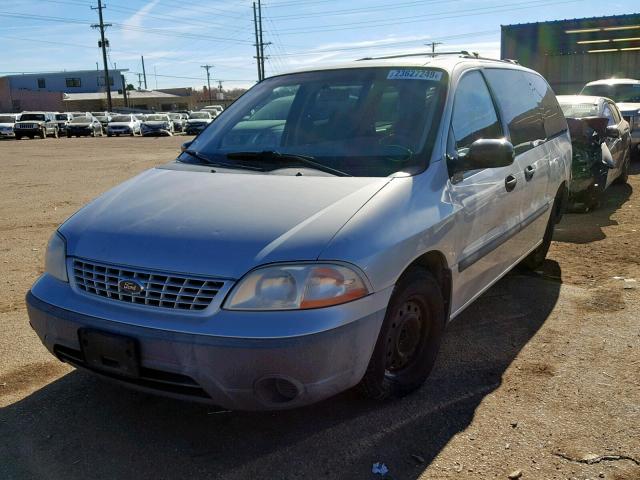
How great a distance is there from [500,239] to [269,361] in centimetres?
212

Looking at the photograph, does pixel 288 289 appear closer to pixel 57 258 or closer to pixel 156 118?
pixel 57 258

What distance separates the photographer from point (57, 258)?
2959mm

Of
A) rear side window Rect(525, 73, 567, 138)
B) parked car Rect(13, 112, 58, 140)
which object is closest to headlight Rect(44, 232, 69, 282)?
rear side window Rect(525, 73, 567, 138)

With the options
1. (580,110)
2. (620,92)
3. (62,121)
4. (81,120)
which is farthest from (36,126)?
Answer: (580,110)

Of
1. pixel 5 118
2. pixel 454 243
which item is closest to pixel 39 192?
pixel 454 243

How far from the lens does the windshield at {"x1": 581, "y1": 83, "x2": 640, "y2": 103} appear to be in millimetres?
15500

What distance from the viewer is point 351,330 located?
8.31 feet

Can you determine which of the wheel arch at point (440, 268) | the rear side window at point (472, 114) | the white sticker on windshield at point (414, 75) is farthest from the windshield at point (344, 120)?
the wheel arch at point (440, 268)

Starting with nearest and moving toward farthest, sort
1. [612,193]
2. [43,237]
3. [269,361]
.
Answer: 1. [269,361]
2. [43,237]
3. [612,193]

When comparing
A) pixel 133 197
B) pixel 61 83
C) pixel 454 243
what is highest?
pixel 61 83

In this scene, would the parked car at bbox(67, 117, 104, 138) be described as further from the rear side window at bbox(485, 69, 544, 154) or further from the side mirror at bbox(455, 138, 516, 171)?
the side mirror at bbox(455, 138, 516, 171)

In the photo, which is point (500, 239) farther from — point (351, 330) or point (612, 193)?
point (612, 193)

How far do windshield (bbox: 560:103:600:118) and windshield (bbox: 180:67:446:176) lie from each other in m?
6.30

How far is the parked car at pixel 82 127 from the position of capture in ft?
127
